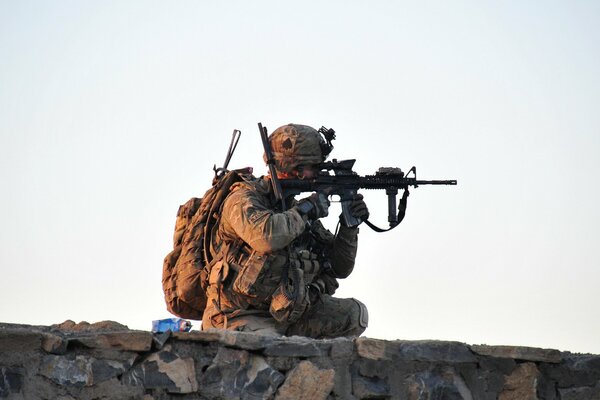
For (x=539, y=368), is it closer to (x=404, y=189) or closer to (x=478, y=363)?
(x=478, y=363)

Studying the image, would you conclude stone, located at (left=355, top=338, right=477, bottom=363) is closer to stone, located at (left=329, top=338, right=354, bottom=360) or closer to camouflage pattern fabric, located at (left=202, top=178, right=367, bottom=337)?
stone, located at (left=329, top=338, right=354, bottom=360)

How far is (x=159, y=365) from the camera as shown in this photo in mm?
9898

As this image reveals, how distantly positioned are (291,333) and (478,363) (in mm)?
2412

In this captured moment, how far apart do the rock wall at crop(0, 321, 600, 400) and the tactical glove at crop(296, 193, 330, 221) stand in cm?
212

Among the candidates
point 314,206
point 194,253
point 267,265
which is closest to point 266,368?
point 267,265

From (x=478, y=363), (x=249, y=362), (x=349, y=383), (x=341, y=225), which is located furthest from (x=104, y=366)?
(x=341, y=225)

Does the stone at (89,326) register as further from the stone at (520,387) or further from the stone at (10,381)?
the stone at (520,387)

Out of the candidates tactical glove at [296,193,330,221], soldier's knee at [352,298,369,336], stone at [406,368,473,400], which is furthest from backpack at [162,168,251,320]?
stone at [406,368,473,400]

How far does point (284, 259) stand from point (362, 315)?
3.05 feet

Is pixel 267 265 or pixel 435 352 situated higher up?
pixel 267 265

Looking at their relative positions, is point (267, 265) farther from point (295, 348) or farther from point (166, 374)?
point (166, 374)

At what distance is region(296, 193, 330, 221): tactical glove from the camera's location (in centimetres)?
1238

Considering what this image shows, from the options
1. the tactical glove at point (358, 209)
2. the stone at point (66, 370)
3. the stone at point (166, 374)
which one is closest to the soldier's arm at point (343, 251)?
the tactical glove at point (358, 209)

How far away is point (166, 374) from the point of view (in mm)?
9898
